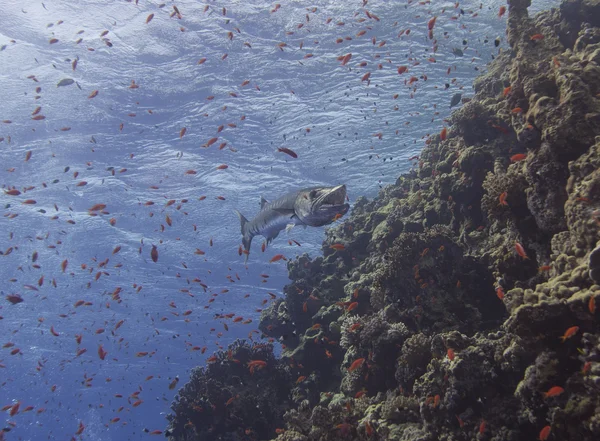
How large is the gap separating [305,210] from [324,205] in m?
0.79

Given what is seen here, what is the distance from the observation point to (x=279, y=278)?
41812 mm

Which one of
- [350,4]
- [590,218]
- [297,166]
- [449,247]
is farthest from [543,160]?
[297,166]

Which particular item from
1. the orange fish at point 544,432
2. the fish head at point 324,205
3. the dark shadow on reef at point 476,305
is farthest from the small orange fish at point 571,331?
the fish head at point 324,205

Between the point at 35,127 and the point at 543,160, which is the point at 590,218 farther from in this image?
the point at 35,127

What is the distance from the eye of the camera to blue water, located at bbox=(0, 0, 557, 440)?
17938mm

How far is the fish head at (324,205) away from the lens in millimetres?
5910

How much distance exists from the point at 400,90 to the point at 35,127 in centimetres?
2314

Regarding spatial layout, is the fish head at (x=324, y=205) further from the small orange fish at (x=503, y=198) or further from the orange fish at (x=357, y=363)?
the orange fish at (x=357, y=363)

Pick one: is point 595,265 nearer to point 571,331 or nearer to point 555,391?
point 571,331

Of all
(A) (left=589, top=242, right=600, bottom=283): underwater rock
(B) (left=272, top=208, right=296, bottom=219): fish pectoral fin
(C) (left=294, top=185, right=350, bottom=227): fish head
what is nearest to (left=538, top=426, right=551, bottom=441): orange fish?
(A) (left=589, top=242, right=600, bottom=283): underwater rock

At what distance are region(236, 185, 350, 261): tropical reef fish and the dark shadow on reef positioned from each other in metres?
2.09

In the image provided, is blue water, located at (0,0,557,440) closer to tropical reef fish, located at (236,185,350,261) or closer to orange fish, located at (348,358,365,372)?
tropical reef fish, located at (236,185,350,261)

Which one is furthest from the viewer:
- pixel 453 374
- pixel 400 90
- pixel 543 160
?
pixel 400 90

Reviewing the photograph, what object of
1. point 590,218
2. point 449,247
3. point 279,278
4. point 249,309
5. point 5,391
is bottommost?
point 5,391
